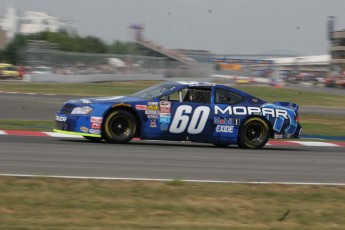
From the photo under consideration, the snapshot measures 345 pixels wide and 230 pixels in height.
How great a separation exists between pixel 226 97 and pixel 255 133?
99cm

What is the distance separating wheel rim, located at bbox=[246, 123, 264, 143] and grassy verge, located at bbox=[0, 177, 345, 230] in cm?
504

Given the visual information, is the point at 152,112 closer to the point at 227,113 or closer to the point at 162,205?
the point at 227,113

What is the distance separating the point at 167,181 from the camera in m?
7.98

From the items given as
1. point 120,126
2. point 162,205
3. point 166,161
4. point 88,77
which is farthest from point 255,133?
point 88,77

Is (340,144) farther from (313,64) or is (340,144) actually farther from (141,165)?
(313,64)

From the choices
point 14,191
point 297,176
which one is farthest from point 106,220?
point 297,176

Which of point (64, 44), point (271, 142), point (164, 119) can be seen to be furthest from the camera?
point (64, 44)

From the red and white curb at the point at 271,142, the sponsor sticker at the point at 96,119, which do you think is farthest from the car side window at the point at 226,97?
→ the sponsor sticker at the point at 96,119

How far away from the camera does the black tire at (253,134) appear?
13039 millimetres

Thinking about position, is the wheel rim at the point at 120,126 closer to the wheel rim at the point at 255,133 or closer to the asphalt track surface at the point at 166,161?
the asphalt track surface at the point at 166,161

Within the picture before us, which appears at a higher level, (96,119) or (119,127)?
(96,119)

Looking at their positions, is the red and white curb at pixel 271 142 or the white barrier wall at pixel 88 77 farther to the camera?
the white barrier wall at pixel 88 77

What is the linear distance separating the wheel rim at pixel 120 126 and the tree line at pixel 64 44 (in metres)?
99.8

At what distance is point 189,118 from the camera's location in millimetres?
12539
